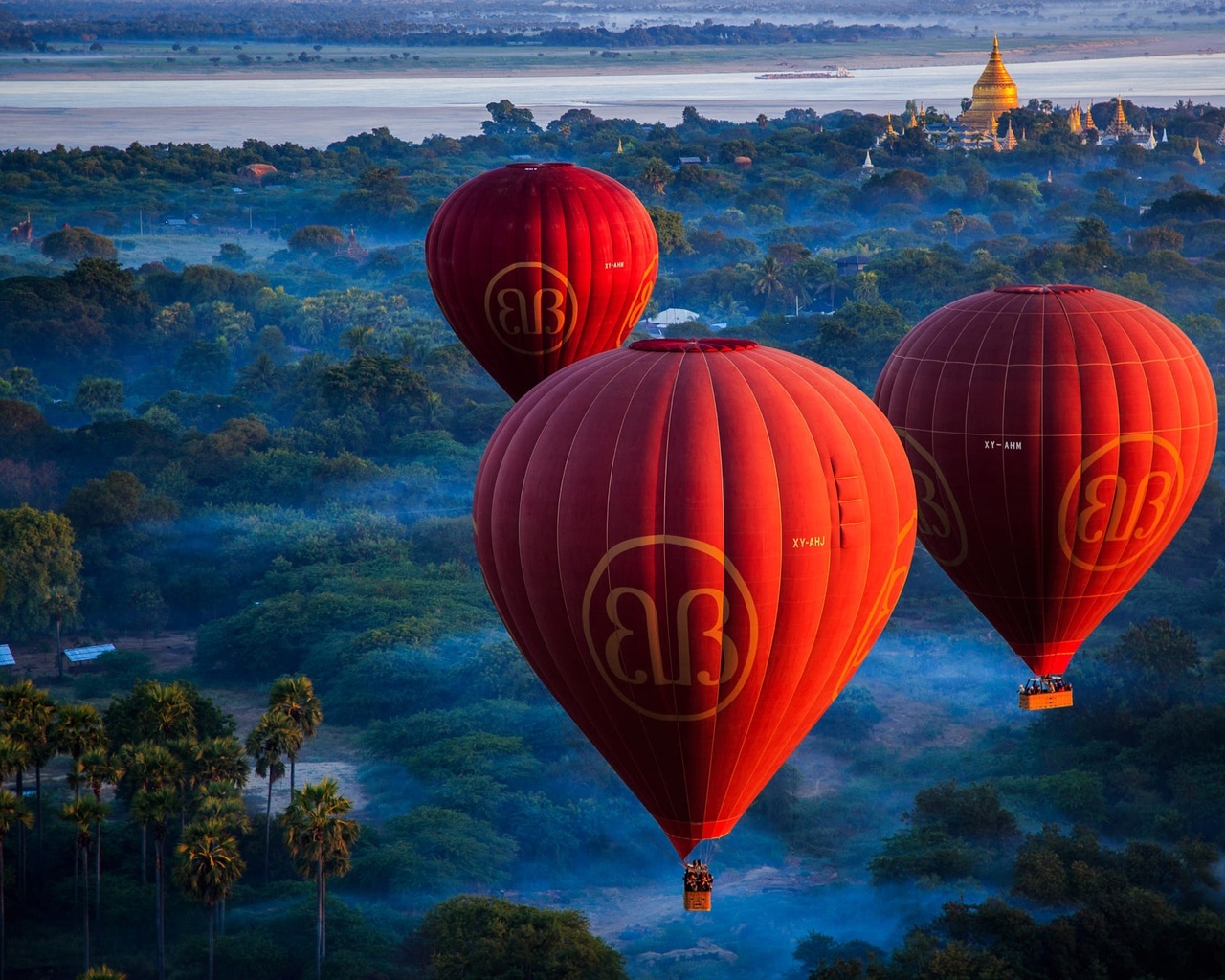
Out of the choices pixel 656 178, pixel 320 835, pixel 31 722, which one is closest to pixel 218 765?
pixel 31 722

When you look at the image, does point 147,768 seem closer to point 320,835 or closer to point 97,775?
point 97,775

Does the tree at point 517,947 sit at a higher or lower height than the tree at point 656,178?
lower

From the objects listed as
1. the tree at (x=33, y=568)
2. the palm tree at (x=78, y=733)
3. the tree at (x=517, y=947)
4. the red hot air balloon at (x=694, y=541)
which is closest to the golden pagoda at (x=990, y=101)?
the tree at (x=33, y=568)

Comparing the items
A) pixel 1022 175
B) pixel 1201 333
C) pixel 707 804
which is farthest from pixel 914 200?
pixel 707 804

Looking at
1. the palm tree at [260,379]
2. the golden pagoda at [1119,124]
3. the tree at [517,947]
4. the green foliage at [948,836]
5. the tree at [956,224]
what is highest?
the golden pagoda at [1119,124]

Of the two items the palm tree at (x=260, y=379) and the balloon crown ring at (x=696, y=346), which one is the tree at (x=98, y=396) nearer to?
the palm tree at (x=260, y=379)

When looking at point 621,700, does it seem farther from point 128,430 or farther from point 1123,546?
point 128,430

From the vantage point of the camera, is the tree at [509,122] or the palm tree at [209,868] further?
the tree at [509,122]
